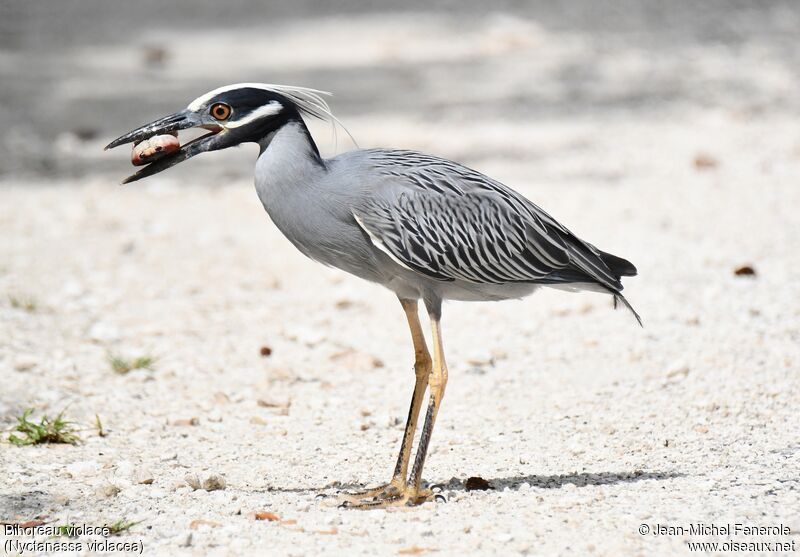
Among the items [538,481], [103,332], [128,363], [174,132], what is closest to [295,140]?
[174,132]

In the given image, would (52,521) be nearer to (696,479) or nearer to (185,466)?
(185,466)

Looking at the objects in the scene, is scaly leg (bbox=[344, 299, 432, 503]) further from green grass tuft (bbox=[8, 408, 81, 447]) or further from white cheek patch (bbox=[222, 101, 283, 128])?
green grass tuft (bbox=[8, 408, 81, 447])

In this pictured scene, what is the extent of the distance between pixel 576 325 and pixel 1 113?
8.35 metres

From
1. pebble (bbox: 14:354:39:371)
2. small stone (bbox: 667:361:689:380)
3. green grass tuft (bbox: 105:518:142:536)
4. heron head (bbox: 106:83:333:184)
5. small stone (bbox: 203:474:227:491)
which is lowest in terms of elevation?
green grass tuft (bbox: 105:518:142:536)

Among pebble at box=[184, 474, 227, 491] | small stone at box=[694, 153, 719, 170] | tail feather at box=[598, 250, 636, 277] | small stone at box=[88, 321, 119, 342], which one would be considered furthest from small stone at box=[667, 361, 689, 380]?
small stone at box=[694, 153, 719, 170]

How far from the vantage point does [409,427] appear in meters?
4.98

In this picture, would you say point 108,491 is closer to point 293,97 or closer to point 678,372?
point 293,97

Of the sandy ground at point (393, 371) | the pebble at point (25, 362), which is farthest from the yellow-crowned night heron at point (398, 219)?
the pebble at point (25, 362)

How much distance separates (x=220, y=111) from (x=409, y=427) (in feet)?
5.32

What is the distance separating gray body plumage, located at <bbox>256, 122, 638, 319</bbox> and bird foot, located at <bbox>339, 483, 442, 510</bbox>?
819 millimetres

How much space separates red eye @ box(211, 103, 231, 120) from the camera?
474 centimetres

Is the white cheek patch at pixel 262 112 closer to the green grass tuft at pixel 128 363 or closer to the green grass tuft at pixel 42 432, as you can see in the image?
the green grass tuft at pixel 42 432

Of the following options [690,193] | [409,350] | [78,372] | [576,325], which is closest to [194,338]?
[78,372]

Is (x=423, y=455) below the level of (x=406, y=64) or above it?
below
